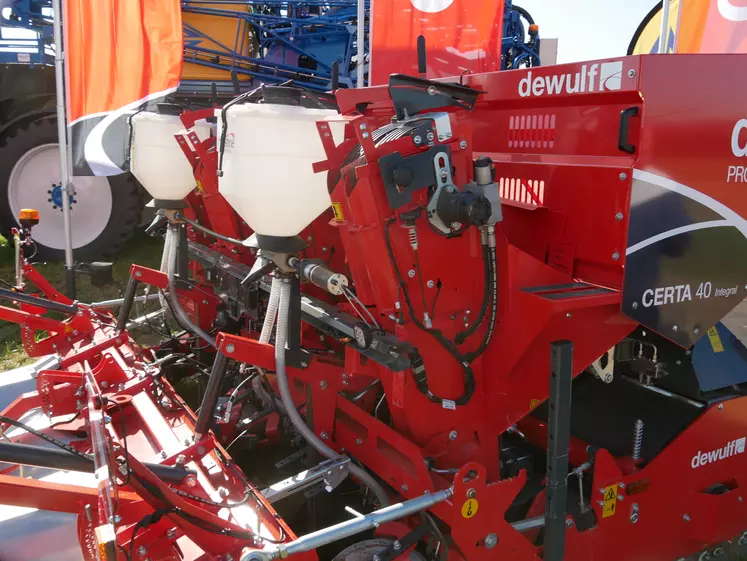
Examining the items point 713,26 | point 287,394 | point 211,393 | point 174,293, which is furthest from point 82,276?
point 713,26

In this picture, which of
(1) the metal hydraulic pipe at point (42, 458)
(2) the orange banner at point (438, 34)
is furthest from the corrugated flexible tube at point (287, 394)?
(2) the orange banner at point (438, 34)

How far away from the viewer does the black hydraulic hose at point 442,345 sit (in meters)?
1.94

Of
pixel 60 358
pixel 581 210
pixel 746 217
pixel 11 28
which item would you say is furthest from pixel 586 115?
pixel 11 28

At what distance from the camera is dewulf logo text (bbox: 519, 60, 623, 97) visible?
1959 millimetres

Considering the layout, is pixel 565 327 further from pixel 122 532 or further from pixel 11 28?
pixel 11 28

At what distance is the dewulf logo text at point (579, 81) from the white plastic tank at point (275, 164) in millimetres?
715

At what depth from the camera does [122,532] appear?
1863 mm

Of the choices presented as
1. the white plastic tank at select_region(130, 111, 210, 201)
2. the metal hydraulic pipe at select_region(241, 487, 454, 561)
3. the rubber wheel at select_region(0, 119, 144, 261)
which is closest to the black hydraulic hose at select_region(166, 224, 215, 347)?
the white plastic tank at select_region(130, 111, 210, 201)

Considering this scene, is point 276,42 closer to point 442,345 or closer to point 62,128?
point 62,128

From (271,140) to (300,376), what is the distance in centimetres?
94

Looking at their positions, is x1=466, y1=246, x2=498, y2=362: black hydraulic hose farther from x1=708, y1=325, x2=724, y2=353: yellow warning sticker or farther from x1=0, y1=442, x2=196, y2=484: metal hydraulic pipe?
x1=0, y1=442, x2=196, y2=484: metal hydraulic pipe

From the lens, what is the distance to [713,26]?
496 centimetres

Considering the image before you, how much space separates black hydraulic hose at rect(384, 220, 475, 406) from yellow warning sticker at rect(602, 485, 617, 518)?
0.65m

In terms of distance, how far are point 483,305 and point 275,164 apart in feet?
2.77
